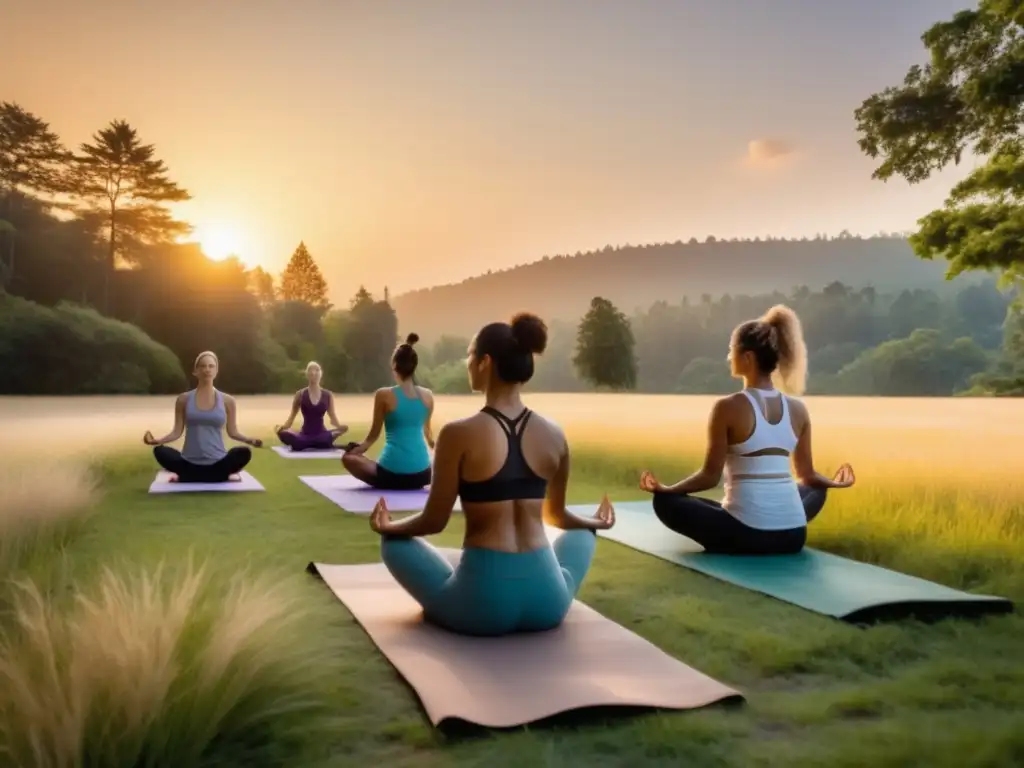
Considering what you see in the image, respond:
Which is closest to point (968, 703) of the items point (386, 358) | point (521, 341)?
point (521, 341)

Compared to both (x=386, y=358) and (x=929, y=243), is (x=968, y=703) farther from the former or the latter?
(x=386, y=358)

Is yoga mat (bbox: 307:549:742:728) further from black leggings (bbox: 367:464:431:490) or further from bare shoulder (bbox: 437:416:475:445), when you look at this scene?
black leggings (bbox: 367:464:431:490)

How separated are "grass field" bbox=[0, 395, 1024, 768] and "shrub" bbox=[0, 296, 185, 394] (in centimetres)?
1508

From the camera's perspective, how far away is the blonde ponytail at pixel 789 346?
4.30 meters

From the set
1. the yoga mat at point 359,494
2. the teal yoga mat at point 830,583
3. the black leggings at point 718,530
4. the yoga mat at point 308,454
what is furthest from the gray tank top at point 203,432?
the black leggings at point 718,530

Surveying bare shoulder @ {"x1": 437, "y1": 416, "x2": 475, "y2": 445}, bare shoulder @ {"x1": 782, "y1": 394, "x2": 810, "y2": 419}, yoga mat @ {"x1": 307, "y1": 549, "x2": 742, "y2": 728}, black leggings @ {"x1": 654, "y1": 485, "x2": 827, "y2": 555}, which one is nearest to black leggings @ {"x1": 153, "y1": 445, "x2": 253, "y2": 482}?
black leggings @ {"x1": 654, "y1": 485, "x2": 827, "y2": 555}

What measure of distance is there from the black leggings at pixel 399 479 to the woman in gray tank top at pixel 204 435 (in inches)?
37.1

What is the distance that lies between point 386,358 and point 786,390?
21620mm

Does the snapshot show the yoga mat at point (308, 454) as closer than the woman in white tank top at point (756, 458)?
No

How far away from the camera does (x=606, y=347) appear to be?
120 ft

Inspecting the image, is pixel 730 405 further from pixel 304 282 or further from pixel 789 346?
pixel 304 282

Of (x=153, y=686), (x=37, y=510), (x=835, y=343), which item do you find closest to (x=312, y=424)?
(x=37, y=510)

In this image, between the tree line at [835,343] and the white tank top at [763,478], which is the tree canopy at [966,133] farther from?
the tree line at [835,343]

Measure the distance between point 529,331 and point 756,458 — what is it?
1.84 m
